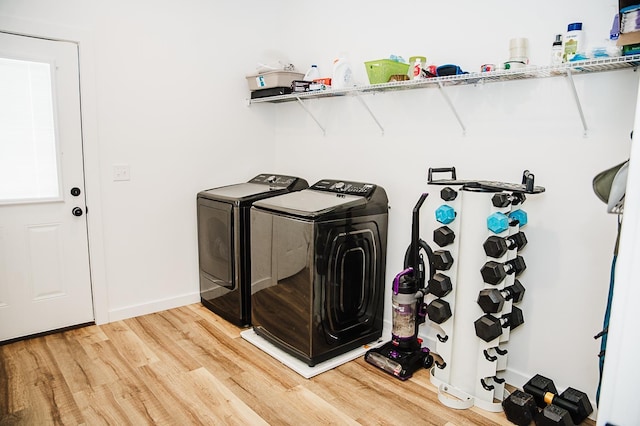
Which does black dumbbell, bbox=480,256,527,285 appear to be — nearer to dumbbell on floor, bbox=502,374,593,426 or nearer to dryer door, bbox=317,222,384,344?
dumbbell on floor, bbox=502,374,593,426

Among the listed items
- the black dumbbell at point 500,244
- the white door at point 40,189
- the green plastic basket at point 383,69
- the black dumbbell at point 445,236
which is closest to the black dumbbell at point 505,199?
the black dumbbell at point 500,244

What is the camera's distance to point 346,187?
2.83 m

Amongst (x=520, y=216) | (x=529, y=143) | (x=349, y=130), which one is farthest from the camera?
(x=349, y=130)

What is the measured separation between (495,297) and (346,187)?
1.21 m

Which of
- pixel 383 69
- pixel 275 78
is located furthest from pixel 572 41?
pixel 275 78

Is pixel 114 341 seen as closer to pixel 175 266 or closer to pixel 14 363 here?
pixel 14 363

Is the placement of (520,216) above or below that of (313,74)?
below

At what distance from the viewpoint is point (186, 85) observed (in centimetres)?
322

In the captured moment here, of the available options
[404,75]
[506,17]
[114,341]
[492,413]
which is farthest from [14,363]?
[506,17]

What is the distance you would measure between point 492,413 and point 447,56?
1.93 metres

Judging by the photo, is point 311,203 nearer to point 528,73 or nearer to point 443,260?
point 443,260

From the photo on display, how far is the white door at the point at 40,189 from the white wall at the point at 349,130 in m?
0.15

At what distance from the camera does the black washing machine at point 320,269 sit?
240 centimetres

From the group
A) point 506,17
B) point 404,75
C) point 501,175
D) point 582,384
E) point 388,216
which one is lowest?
point 582,384
